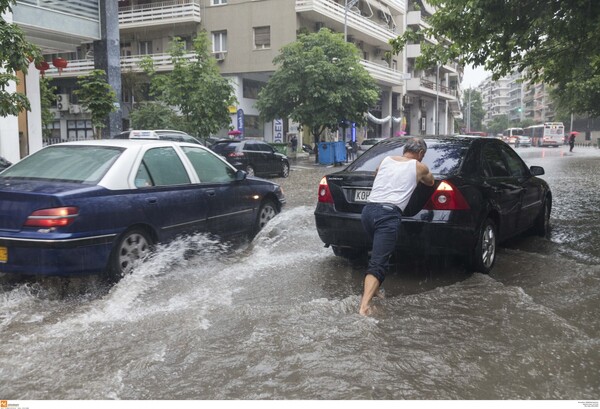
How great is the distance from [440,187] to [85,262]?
3439 mm

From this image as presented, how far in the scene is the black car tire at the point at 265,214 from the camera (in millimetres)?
7855

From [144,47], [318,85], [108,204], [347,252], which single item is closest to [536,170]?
[347,252]

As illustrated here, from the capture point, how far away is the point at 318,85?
2842 cm

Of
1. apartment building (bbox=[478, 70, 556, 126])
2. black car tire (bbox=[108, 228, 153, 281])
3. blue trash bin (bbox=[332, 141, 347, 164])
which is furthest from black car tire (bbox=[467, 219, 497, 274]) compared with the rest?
apartment building (bbox=[478, 70, 556, 126])

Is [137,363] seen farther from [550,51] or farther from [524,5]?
[550,51]

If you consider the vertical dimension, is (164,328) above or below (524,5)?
below

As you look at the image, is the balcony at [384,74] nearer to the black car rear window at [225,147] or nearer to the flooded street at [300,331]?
the black car rear window at [225,147]

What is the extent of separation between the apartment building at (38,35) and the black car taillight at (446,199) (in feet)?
48.9

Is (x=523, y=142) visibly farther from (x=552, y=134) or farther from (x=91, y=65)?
(x=91, y=65)

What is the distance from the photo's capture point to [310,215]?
33.8 ft

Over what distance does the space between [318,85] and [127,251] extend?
23973 millimetres

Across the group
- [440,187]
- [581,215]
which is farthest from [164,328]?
[581,215]

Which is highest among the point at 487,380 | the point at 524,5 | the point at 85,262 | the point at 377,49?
the point at 377,49

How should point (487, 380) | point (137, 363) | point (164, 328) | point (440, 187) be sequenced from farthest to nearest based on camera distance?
1. point (440, 187)
2. point (164, 328)
3. point (137, 363)
4. point (487, 380)
